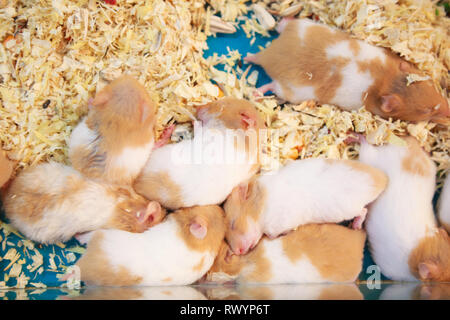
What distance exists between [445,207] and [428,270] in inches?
22.7

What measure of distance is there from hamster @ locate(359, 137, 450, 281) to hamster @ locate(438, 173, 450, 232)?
0.08 m

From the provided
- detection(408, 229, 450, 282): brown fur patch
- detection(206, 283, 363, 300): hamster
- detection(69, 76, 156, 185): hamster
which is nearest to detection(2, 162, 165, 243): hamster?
detection(69, 76, 156, 185): hamster

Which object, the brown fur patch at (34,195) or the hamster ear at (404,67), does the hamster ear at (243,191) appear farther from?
the hamster ear at (404,67)

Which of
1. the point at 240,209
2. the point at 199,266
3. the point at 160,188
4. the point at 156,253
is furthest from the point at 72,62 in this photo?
the point at 199,266

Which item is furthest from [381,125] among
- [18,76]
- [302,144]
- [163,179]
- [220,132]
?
[18,76]

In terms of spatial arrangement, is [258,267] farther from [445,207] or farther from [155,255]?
[445,207]

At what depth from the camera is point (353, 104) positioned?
3.16 meters

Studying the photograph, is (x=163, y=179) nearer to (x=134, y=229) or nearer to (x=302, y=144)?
(x=134, y=229)

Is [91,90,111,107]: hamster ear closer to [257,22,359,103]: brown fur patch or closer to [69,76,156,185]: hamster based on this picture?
[69,76,156,185]: hamster

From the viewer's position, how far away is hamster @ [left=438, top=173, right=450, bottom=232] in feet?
9.68

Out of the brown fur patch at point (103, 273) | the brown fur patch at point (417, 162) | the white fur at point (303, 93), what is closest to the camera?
the brown fur patch at point (103, 273)

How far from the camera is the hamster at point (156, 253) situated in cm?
247

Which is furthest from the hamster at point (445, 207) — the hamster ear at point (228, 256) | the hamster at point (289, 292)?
the hamster ear at point (228, 256)

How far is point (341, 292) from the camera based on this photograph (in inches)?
91.0
